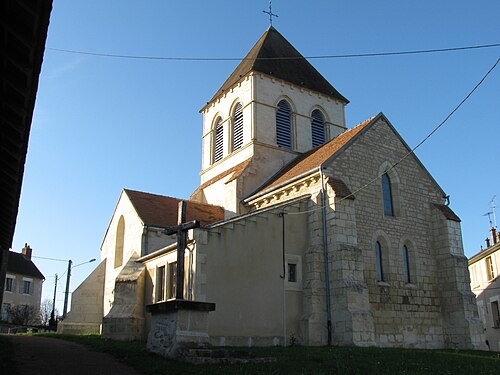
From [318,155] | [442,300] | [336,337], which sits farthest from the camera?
[318,155]

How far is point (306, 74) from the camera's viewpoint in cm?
2914

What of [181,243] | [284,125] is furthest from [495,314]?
[181,243]

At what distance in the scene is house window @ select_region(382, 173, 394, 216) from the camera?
20.3 m

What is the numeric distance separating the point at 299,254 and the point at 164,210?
7501mm

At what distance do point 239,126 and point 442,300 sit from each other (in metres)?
13.3

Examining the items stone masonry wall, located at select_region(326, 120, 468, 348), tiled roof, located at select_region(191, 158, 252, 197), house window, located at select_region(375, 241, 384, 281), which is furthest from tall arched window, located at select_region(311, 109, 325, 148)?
house window, located at select_region(375, 241, 384, 281)

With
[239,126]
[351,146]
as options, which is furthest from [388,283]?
[239,126]

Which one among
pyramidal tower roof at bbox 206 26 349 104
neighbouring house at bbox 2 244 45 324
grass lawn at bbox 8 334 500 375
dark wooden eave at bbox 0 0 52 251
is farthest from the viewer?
neighbouring house at bbox 2 244 45 324

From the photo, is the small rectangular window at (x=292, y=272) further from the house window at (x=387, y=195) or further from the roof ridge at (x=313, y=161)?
the house window at (x=387, y=195)

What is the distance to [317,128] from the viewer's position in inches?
1102

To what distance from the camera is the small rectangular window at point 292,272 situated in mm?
17562

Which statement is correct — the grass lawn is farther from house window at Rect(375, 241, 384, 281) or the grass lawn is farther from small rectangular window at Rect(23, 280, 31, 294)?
small rectangular window at Rect(23, 280, 31, 294)

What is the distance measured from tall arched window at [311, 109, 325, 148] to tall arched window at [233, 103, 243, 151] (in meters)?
4.01

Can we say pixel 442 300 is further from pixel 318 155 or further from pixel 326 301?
pixel 318 155
